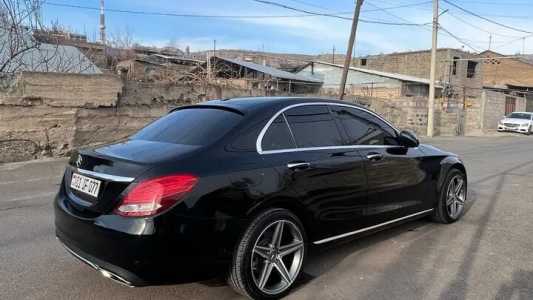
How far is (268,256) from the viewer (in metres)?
3.64

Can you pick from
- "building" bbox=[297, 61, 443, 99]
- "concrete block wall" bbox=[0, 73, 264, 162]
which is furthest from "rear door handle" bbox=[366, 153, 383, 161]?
"building" bbox=[297, 61, 443, 99]

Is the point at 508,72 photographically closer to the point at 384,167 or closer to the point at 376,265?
the point at 384,167

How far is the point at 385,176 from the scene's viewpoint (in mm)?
4715

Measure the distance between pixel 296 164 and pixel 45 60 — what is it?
10.7m

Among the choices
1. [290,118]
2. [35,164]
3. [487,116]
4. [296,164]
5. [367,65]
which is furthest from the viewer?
[367,65]

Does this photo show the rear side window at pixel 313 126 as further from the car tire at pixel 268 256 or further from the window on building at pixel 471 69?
the window on building at pixel 471 69

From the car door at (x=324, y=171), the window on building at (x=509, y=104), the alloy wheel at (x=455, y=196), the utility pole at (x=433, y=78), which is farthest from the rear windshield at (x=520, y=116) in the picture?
the car door at (x=324, y=171)

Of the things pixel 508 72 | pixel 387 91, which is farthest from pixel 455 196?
pixel 508 72

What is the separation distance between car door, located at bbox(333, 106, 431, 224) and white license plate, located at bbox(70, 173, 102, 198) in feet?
7.58

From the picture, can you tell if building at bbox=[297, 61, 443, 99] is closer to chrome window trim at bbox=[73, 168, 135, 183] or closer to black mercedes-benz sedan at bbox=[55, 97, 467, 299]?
black mercedes-benz sedan at bbox=[55, 97, 467, 299]

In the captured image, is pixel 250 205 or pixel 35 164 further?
pixel 35 164

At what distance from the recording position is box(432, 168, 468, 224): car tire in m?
5.73

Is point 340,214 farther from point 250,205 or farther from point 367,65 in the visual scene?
point 367,65

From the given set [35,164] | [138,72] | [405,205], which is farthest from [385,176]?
[138,72]
